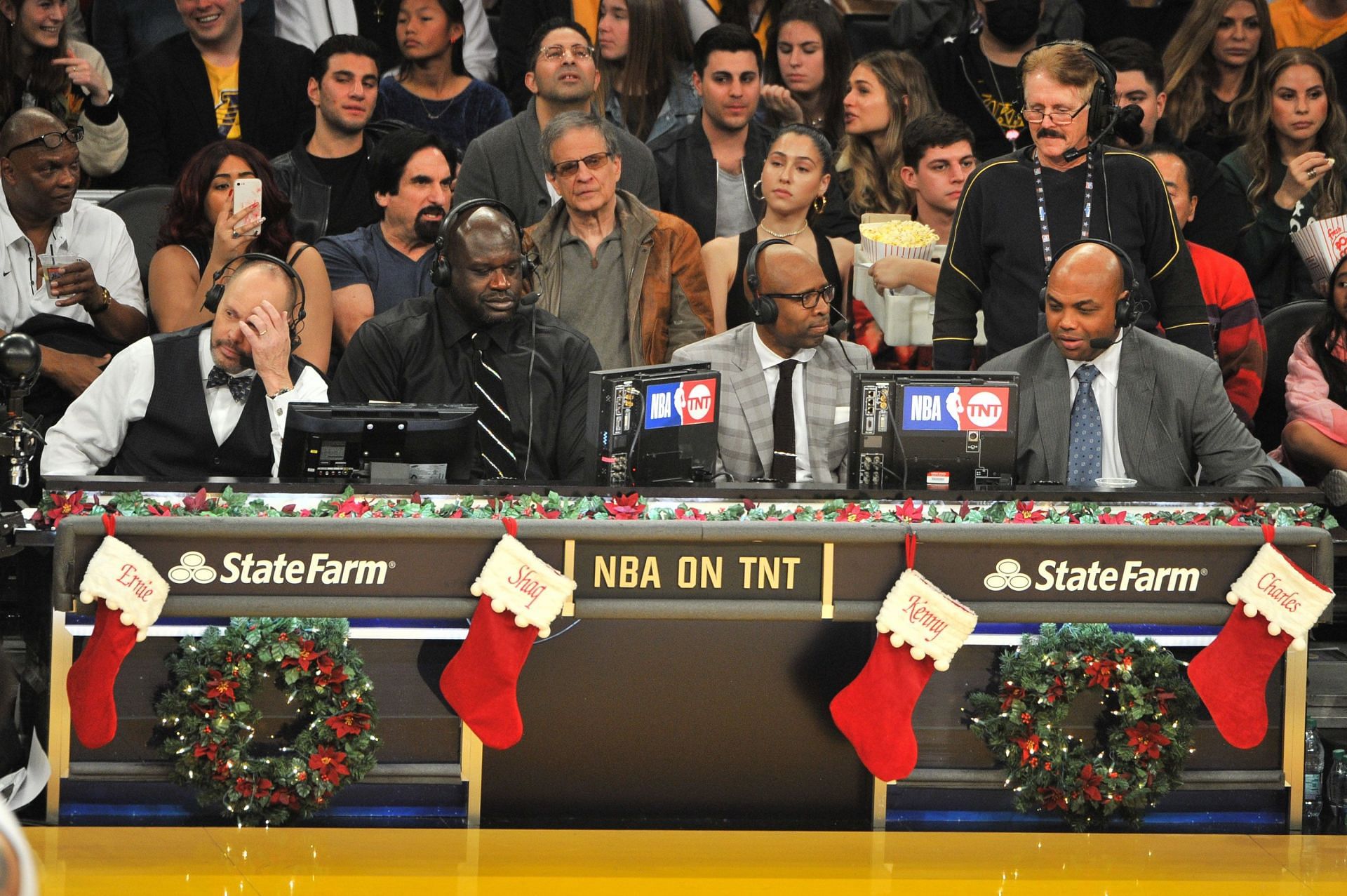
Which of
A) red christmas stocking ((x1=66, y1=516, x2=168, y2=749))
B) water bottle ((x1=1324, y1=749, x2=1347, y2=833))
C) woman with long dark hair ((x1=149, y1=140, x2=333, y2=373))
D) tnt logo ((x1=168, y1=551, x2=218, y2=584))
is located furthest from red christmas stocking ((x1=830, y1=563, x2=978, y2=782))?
woman with long dark hair ((x1=149, y1=140, x2=333, y2=373))

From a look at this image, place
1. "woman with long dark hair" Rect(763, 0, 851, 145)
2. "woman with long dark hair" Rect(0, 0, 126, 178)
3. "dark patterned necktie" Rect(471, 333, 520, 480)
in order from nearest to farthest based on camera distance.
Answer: "dark patterned necktie" Rect(471, 333, 520, 480), "woman with long dark hair" Rect(0, 0, 126, 178), "woman with long dark hair" Rect(763, 0, 851, 145)

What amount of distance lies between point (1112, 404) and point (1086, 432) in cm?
11

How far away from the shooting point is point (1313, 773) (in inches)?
190

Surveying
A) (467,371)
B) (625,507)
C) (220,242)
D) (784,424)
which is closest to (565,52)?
(220,242)

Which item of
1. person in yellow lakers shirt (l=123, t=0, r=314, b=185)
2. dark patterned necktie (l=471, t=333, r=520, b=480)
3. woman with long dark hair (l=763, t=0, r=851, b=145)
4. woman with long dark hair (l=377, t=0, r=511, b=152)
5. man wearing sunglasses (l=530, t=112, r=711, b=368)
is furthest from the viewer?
woman with long dark hair (l=763, t=0, r=851, b=145)

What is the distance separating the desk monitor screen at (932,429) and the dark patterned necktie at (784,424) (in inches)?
20.5

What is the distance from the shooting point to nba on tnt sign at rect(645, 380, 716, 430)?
15.2 ft

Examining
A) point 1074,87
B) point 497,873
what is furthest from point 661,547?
point 1074,87

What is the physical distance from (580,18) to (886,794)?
395cm

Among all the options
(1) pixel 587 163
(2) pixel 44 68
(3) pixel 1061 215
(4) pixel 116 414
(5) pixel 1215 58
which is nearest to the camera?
(4) pixel 116 414

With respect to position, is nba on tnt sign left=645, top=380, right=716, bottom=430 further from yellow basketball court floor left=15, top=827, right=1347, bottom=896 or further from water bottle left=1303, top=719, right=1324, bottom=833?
water bottle left=1303, top=719, right=1324, bottom=833

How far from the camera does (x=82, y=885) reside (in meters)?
3.98

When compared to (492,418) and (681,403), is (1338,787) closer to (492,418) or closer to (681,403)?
(681,403)

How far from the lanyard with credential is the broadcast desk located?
1.14 m
